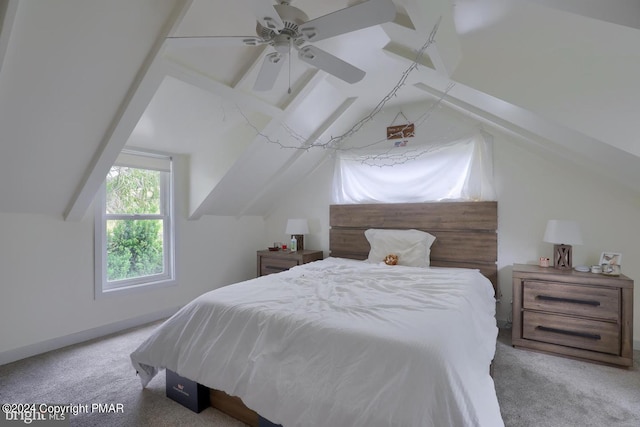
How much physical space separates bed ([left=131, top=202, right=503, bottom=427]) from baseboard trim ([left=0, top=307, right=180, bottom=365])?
1.29m

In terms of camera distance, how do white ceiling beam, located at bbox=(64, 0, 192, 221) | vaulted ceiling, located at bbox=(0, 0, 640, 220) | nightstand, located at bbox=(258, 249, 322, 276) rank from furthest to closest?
1. nightstand, located at bbox=(258, 249, 322, 276)
2. white ceiling beam, located at bbox=(64, 0, 192, 221)
3. vaulted ceiling, located at bbox=(0, 0, 640, 220)

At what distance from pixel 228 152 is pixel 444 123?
8.20ft

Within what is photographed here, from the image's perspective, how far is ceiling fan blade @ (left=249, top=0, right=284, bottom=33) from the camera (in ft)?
4.38

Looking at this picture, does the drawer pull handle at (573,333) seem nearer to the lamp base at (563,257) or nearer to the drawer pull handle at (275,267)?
the lamp base at (563,257)

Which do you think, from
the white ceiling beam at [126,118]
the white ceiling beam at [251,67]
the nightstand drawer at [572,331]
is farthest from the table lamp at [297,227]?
the nightstand drawer at [572,331]

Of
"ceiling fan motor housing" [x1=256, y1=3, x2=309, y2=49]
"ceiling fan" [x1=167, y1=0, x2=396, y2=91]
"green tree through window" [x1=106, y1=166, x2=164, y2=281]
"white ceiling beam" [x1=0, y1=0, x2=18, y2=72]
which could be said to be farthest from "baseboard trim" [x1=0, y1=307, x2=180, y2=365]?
"ceiling fan motor housing" [x1=256, y1=3, x2=309, y2=49]

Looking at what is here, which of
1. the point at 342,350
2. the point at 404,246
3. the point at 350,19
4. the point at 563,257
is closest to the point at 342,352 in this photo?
the point at 342,350

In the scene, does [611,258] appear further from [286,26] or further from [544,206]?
[286,26]

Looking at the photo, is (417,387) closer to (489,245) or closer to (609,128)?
(609,128)

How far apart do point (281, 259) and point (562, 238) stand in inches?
118

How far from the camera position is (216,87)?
2.50 meters

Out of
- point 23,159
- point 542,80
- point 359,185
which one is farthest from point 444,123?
point 23,159

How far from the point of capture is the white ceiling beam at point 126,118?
196 centimetres

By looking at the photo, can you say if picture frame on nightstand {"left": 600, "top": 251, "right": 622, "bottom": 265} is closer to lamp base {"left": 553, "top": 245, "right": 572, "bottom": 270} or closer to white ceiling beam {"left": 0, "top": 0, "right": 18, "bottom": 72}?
lamp base {"left": 553, "top": 245, "right": 572, "bottom": 270}
